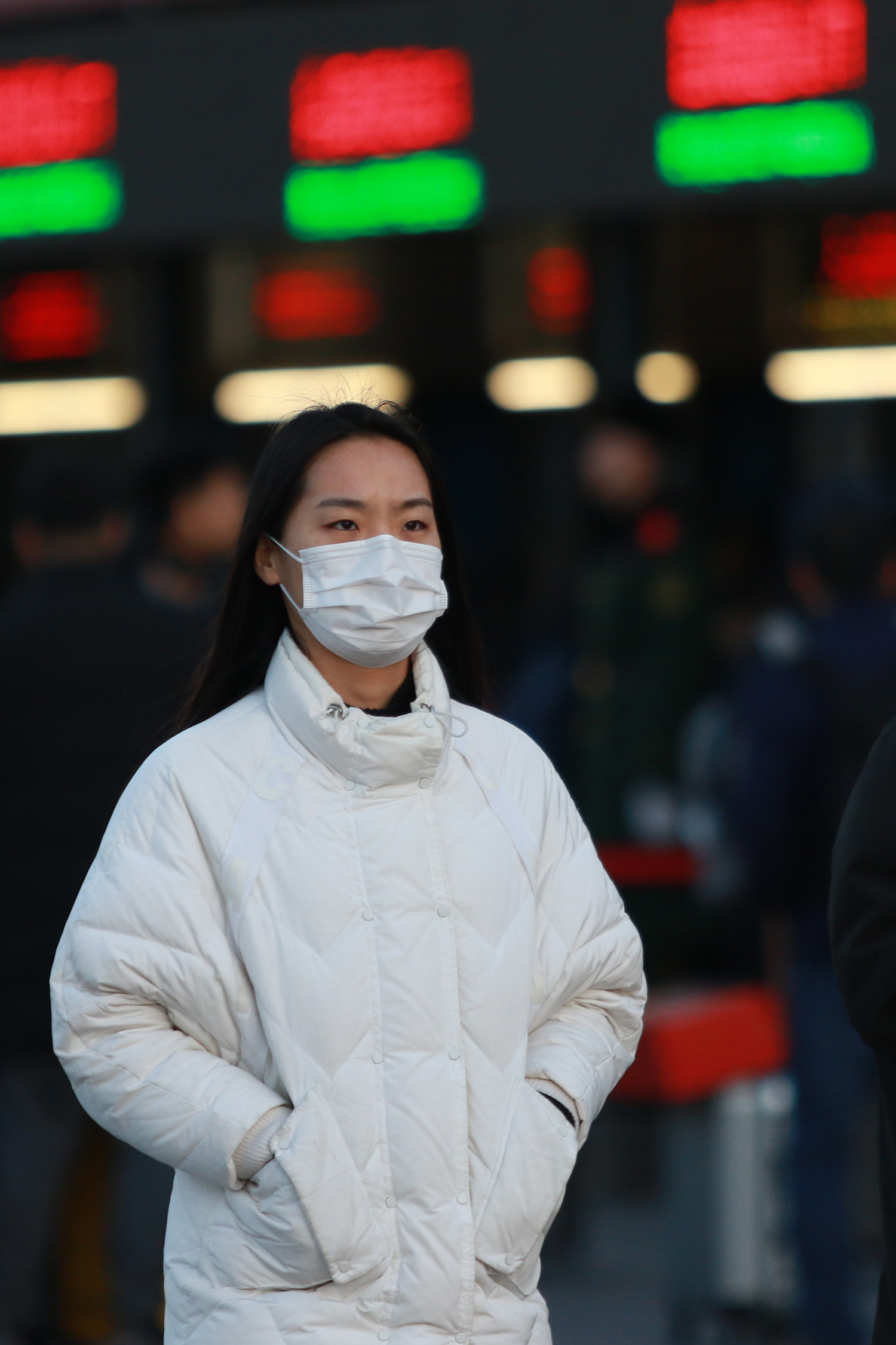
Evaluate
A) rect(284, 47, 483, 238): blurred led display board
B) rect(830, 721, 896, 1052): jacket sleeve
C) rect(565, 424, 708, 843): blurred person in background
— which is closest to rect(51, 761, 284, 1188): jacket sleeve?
rect(830, 721, 896, 1052): jacket sleeve

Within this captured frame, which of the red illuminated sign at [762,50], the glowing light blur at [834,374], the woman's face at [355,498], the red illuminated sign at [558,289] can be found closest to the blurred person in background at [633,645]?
the red illuminated sign at [762,50]

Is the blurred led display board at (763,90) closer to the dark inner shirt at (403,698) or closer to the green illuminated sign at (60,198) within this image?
the green illuminated sign at (60,198)

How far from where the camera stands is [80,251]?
6.93 meters

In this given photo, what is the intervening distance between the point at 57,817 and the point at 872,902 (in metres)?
2.13

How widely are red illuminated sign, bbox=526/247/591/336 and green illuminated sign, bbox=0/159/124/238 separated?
1.94m

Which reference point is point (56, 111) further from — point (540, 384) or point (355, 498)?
point (355, 498)

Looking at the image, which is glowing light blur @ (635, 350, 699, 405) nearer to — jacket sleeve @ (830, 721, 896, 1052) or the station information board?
the station information board

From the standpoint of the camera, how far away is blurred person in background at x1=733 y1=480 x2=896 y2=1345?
436cm

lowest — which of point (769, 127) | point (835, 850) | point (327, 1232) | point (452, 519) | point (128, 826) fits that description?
point (327, 1232)

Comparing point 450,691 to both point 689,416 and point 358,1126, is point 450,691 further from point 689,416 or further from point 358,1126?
point 689,416

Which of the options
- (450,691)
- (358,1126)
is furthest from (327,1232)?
(450,691)

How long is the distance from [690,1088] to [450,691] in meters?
2.24

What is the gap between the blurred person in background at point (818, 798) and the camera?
436cm

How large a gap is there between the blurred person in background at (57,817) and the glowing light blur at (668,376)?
3808 millimetres
